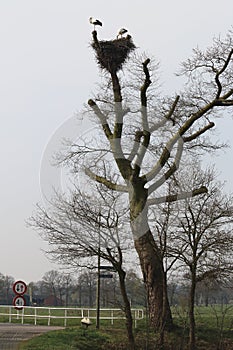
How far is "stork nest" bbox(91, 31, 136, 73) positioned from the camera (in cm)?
2016

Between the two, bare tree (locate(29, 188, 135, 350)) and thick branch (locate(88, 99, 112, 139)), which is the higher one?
thick branch (locate(88, 99, 112, 139))

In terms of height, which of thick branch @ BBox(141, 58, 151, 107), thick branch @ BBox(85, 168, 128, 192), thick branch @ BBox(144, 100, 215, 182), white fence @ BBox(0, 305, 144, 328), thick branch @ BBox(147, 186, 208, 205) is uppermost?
thick branch @ BBox(141, 58, 151, 107)

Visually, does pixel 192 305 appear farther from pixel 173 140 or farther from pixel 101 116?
pixel 101 116

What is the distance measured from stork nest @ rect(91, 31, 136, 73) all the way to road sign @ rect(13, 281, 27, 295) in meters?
7.80

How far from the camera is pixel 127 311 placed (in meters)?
13.5

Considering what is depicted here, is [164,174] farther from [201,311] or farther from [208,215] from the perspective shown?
[201,311]

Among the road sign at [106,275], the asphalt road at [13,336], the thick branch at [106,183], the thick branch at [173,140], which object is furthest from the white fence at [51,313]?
the thick branch at [106,183]

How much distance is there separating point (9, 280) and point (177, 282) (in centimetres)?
2169

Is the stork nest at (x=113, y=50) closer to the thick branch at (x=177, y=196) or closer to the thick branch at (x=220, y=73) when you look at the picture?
the thick branch at (x=220, y=73)

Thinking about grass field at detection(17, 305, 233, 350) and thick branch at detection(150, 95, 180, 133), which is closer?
grass field at detection(17, 305, 233, 350)

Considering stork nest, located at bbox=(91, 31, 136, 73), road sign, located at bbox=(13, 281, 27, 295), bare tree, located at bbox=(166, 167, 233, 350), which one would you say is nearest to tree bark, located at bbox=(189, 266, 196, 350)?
bare tree, located at bbox=(166, 167, 233, 350)

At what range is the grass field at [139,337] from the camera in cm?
1600

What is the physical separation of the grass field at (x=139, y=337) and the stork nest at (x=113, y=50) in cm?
853

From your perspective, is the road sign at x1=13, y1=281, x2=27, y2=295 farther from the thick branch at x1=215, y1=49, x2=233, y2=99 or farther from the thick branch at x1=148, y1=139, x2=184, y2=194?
the thick branch at x1=215, y1=49, x2=233, y2=99
